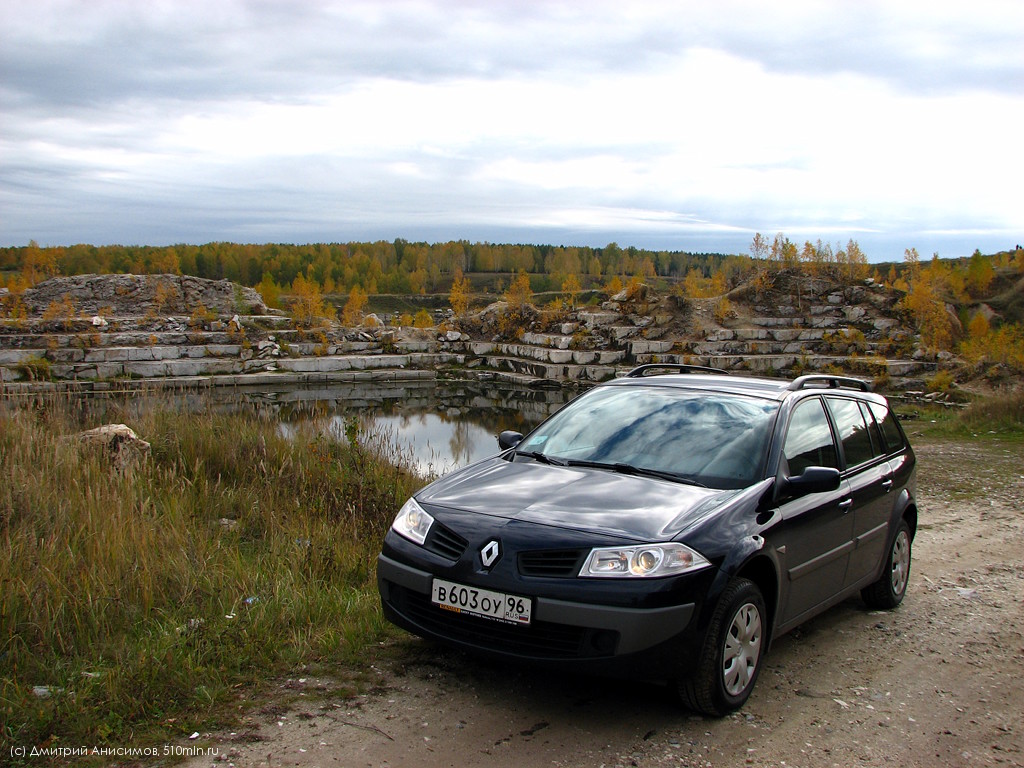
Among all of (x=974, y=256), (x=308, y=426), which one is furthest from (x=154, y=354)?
(x=974, y=256)

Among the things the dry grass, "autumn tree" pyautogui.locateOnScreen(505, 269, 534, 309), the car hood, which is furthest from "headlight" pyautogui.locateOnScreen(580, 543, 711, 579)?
"autumn tree" pyautogui.locateOnScreen(505, 269, 534, 309)

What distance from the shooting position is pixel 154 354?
30.5m

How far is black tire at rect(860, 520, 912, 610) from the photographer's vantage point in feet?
18.2

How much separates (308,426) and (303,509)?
3.48 metres

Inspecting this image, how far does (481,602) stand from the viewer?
12.2ft

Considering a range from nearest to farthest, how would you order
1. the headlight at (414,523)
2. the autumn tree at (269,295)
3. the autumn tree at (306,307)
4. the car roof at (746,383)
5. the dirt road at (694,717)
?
the dirt road at (694,717), the headlight at (414,523), the car roof at (746,383), the autumn tree at (306,307), the autumn tree at (269,295)

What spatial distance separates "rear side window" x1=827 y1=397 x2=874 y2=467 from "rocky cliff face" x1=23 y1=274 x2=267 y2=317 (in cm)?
3602

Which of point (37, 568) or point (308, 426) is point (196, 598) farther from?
point (308, 426)

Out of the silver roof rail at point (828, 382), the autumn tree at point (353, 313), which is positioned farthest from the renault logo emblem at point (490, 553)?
the autumn tree at point (353, 313)

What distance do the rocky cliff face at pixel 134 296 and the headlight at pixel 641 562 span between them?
3710 centimetres

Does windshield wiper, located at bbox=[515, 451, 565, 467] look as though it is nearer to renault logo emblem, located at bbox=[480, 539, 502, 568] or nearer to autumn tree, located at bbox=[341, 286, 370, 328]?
renault logo emblem, located at bbox=[480, 539, 502, 568]

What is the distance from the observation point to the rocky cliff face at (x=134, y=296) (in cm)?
3794

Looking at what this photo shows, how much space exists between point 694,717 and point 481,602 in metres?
1.12

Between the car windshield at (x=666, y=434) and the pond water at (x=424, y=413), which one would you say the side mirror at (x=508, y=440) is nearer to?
the car windshield at (x=666, y=434)
